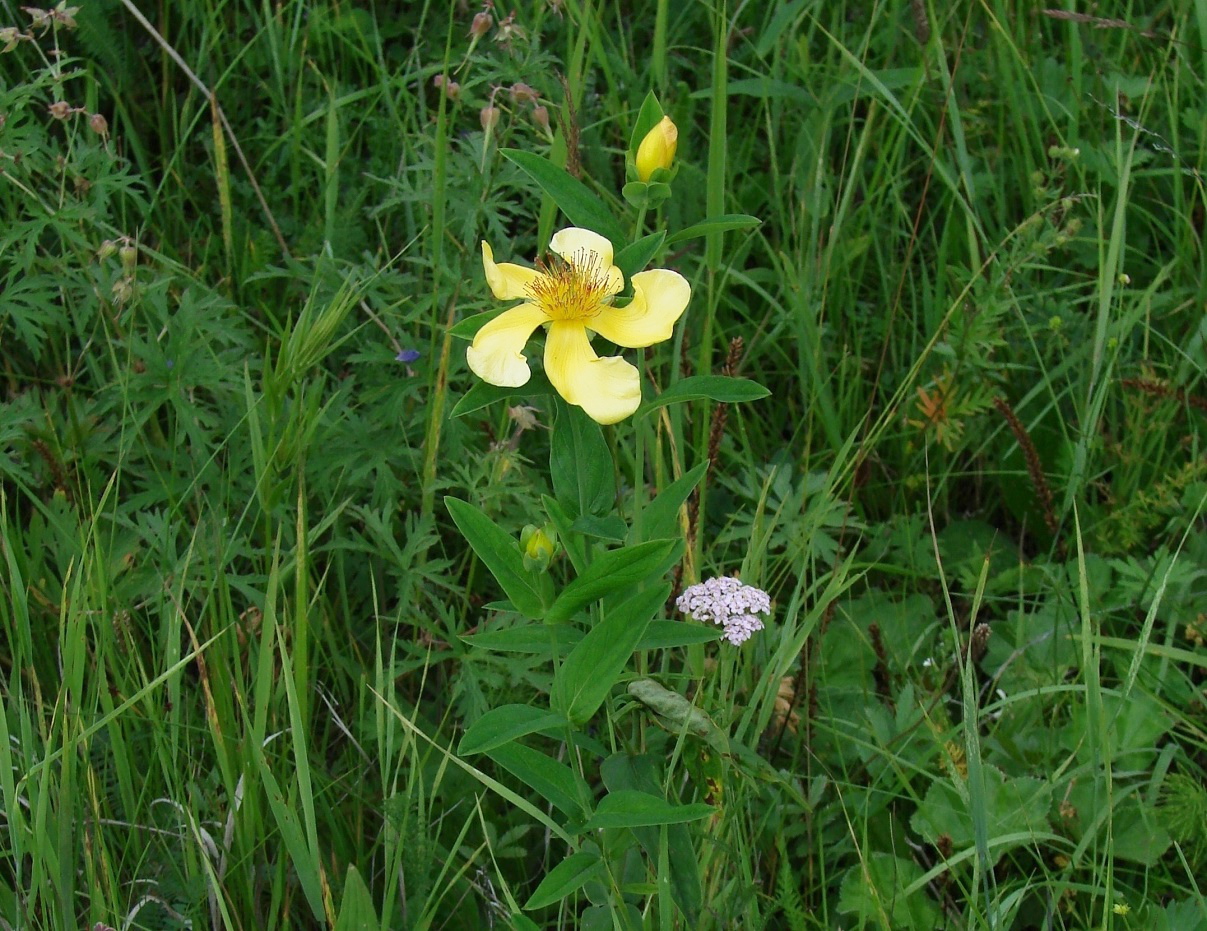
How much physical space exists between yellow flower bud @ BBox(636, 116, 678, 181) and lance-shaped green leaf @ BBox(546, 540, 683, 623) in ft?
1.26

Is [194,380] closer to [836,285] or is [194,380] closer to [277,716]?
[277,716]

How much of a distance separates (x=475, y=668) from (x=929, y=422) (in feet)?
3.14

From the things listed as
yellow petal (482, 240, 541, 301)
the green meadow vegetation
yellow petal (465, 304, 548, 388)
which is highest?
yellow petal (482, 240, 541, 301)

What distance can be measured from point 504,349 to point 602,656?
32 centimetres

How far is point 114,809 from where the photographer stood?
172 centimetres

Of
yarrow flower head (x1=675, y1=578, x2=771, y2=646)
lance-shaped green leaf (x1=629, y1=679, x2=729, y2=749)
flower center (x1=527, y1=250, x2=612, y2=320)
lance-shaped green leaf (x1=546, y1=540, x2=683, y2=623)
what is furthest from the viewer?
yarrow flower head (x1=675, y1=578, x2=771, y2=646)

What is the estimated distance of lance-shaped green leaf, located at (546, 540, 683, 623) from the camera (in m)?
1.16

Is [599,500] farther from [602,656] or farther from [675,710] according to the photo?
[675,710]

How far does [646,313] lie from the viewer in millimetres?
1276

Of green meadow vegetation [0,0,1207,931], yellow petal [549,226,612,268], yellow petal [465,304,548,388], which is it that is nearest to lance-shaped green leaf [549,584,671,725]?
green meadow vegetation [0,0,1207,931]

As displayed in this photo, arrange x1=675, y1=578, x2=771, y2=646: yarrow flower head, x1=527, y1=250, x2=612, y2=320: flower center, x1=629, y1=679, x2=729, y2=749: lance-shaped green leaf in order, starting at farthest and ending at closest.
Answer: x1=675, y1=578, x2=771, y2=646: yarrow flower head → x1=629, y1=679, x2=729, y2=749: lance-shaped green leaf → x1=527, y1=250, x2=612, y2=320: flower center

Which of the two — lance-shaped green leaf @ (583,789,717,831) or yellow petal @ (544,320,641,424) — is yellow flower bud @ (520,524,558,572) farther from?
lance-shaped green leaf @ (583,789,717,831)

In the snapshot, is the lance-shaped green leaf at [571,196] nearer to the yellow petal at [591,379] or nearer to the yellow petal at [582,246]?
the yellow petal at [582,246]

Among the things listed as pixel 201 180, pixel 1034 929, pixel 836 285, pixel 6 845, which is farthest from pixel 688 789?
pixel 201 180
